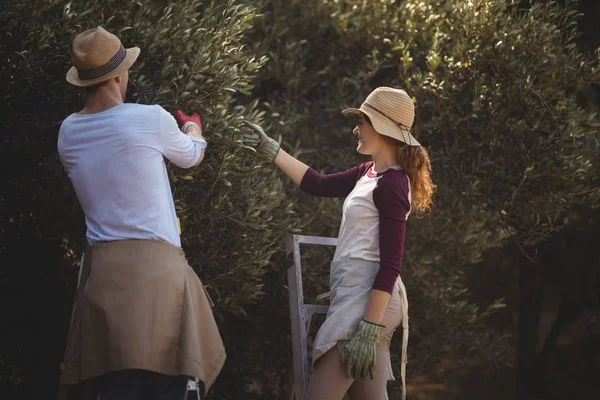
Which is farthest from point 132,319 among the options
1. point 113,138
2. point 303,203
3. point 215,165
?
point 303,203

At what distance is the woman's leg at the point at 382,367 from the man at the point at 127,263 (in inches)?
36.9

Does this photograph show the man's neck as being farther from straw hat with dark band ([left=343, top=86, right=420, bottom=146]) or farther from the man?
straw hat with dark band ([left=343, top=86, right=420, bottom=146])

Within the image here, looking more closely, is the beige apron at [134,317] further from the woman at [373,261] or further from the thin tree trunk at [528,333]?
the thin tree trunk at [528,333]

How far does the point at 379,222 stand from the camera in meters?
4.63

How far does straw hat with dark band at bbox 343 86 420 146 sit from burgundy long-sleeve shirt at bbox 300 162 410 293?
0.74 ft

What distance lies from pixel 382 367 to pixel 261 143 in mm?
1642

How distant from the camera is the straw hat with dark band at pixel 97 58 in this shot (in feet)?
13.4

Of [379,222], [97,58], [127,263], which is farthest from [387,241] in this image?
[97,58]

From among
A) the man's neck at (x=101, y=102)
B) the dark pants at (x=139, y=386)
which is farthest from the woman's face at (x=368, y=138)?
the dark pants at (x=139, y=386)

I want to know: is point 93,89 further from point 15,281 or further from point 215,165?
point 15,281

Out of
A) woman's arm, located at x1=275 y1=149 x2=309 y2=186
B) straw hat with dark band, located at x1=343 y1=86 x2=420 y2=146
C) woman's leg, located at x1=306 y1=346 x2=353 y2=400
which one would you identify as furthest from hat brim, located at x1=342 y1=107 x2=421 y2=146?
woman's leg, located at x1=306 y1=346 x2=353 y2=400

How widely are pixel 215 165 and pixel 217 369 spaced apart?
1.80 m

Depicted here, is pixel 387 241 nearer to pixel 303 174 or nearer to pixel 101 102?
pixel 303 174

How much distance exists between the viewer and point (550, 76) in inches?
279
